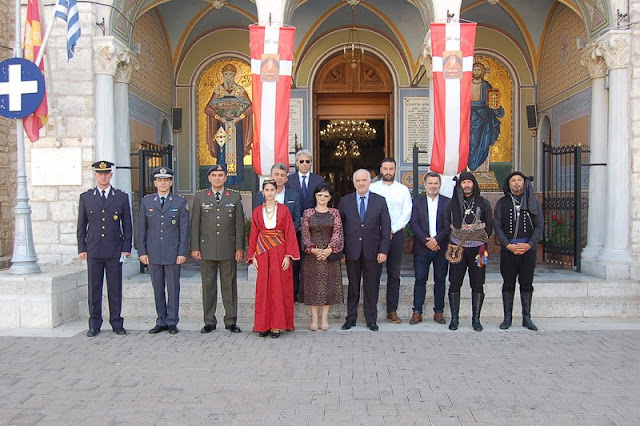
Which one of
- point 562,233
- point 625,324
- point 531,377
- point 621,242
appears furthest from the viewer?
point 562,233

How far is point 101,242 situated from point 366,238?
308cm

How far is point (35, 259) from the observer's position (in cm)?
719

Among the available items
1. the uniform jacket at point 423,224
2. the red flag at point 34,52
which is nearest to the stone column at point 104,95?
the red flag at point 34,52

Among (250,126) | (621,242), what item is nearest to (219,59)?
(250,126)

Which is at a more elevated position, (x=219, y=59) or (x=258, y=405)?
(x=219, y=59)

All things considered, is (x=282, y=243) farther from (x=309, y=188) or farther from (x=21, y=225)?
(x=21, y=225)

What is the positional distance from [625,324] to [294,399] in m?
4.79

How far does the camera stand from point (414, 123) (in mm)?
12508

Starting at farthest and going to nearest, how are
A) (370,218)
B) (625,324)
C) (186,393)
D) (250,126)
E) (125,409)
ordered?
(250,126)
(625,324)
(370,218)
(186,393)
(125,409)

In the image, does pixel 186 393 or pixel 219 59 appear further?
pixel 219 59

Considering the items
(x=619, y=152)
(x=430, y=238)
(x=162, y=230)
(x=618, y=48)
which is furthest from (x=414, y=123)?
(x=162, y=230)

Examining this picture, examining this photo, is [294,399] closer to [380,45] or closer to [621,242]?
[621,242]

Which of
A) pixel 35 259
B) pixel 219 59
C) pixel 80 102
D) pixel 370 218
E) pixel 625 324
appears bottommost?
pixel 625 324

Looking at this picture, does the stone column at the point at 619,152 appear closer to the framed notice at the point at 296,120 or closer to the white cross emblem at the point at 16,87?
the framed notice at the point at 296,120
